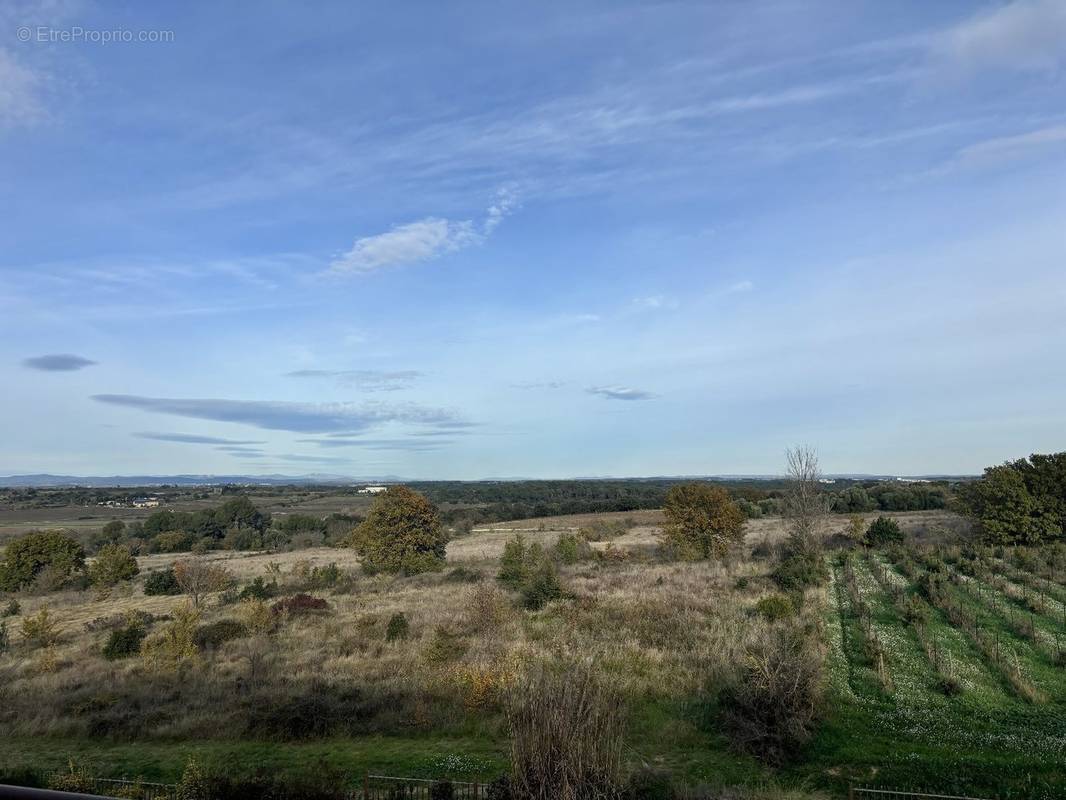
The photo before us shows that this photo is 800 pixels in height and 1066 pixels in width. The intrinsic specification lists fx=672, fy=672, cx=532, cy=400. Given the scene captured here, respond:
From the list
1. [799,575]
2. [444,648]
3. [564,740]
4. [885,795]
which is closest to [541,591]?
[444,648]

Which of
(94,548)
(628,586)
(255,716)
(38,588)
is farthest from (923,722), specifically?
(94,548)

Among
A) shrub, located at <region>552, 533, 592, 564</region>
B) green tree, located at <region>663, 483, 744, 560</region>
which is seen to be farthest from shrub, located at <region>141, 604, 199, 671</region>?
green tree, located at <region>663, 483, 744, 560</region>

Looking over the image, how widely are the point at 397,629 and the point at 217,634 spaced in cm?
691

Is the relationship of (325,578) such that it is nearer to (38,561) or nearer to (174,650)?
(174,650)

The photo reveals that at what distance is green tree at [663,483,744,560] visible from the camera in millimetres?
42781

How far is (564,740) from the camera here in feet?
25.9

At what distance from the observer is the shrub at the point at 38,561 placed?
4475 centimetres

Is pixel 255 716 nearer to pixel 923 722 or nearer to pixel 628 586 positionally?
pixel 923 722

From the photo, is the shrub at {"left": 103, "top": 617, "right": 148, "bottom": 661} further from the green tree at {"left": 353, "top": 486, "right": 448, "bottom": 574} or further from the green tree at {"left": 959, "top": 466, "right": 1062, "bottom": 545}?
the green tree at {"left": 959, "top": 466, "right": 1062, "bottom": 545}

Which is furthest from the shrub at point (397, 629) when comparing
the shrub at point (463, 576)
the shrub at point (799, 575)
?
the shrub at point (799, 575)

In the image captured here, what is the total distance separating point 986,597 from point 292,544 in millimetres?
64583

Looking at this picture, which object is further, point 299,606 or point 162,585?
point 162,585

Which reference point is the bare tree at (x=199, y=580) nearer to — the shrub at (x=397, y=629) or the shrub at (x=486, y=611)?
the shrub at (x=397, y=629)

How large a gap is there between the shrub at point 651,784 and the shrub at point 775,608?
1232cm
